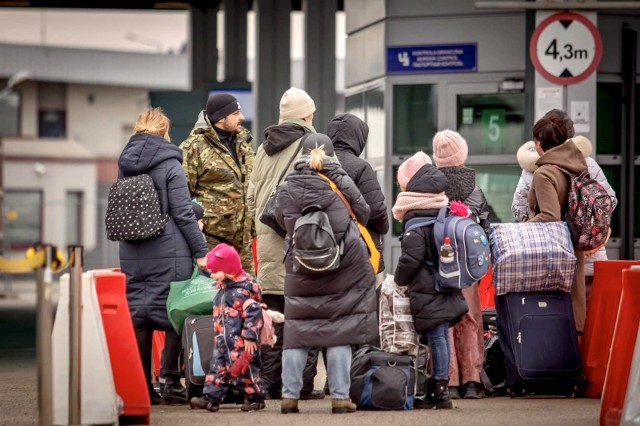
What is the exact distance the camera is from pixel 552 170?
10836 millimetres

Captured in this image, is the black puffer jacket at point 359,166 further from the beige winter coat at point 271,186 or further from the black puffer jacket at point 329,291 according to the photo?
the black puffer jacket at point 329,291

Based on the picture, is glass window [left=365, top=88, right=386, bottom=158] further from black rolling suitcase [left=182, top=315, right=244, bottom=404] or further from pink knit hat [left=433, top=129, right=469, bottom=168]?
black rolling suitcase [left=182, top=315, right=244, bottom=404]

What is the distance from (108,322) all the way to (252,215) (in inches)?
87.8

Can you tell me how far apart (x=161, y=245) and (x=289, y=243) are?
3.43 feet

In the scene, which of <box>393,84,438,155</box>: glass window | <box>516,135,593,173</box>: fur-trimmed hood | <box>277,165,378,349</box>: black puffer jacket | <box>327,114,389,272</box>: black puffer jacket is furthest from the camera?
<box>393,84,438,155</box>: glass window

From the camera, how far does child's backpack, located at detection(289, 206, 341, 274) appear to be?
938 centimetres

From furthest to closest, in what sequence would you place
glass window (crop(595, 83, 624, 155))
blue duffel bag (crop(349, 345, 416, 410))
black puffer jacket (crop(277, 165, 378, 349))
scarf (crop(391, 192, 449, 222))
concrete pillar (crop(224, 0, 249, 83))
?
concrete pillar (crop(224, 0, 249, 83)) → glass window (crop(595, 83, 624, 155)) → scarf (crop(391, 192, 449, 222)) → blue duffel bag (crop(349, 345, 416, 410)) → black puffer jacket (crop(277, 165, 378, 349))

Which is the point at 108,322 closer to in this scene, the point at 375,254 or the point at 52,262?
the point at 52,262

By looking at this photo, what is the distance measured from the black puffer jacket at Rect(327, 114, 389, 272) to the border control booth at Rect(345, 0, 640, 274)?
5403 mm

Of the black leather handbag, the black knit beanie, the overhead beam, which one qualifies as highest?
the overhead beam

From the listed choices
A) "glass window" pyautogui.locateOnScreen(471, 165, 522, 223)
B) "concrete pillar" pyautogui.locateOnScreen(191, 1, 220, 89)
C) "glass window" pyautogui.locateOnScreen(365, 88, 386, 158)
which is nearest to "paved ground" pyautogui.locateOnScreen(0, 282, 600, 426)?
"glass window" pyautogui.locateOnScreen(471, 165, 522, 223)

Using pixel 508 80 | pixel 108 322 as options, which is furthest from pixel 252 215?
pixel 508 80

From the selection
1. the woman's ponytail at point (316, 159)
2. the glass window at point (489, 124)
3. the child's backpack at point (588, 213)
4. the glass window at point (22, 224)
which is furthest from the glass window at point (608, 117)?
the glass window at point (22, 224)

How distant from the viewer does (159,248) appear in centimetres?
1038
